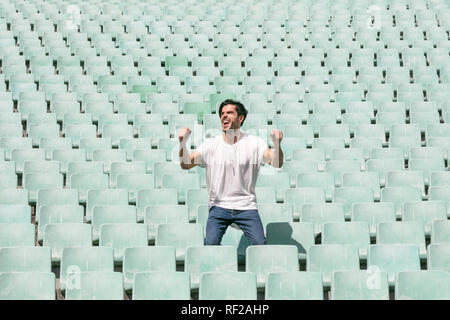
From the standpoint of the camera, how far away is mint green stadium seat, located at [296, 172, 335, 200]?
4.84m

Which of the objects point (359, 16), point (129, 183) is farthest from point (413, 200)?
point (359, 16)

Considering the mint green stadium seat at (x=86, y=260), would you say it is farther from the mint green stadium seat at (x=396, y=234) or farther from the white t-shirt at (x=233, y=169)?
the mint green stadium seat at (x=396, y=234)

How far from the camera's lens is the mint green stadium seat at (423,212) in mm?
4402

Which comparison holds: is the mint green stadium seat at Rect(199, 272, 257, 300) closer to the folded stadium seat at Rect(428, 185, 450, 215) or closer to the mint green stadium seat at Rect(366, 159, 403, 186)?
the folded stadium seat at Rect(428, 185, 450, 215)

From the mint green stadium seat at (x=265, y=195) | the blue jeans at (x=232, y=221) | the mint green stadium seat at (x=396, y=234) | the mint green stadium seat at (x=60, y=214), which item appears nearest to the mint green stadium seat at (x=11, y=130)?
the mint green stadium seat at (x=60, y=214)

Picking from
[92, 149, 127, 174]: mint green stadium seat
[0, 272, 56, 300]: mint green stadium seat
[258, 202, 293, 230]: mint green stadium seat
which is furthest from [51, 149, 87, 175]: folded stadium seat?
[0, 272, 56, 300]: mint green stadium seat

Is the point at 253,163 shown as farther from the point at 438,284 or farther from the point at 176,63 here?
the point at 176,63

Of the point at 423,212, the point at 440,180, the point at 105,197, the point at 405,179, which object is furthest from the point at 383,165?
the point at 105,197

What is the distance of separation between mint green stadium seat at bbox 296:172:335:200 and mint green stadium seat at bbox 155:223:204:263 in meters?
1.06

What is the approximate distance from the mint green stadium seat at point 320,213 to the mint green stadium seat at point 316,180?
18.1 inches

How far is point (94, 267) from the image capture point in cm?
365

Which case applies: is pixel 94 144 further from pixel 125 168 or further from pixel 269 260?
pixel 269 260

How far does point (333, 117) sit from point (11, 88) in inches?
110
